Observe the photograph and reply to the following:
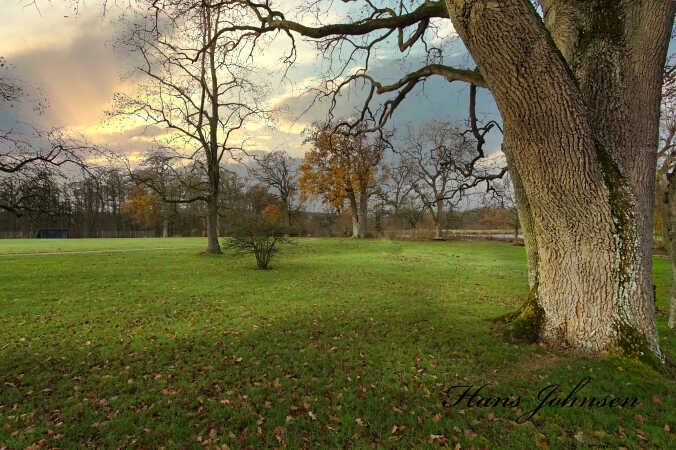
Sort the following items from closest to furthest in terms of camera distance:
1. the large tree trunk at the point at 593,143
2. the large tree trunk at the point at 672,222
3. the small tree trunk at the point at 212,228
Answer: the large tree trunk at the point at 593,143, the large tree trunk at the point at 672,222, the small tree trunk at the point at 212,228

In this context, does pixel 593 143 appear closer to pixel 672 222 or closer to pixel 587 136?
→ pixel 587 136

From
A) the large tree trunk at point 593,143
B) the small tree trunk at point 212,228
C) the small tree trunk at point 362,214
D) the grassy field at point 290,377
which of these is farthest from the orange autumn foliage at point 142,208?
the large tree trunk at point 593,143

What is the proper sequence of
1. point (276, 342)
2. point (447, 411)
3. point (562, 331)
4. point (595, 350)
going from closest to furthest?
point (447, 411) → point (595, 350) → point (562, 331) → point (276, 342)

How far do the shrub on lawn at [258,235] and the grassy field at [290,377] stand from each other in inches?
186

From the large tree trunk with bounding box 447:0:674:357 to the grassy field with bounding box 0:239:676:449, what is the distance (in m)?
0.80

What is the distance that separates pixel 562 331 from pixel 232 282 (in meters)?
8.98

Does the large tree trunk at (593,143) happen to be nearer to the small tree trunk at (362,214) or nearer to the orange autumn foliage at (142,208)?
the small tree trunk at (362,214)

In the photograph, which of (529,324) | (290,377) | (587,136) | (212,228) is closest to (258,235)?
(212,228)

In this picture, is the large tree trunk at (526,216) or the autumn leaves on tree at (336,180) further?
the autumn leaves on tree at (336,180)

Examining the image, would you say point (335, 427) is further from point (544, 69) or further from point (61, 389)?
point (544, 69)

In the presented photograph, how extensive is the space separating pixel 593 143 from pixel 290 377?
4819 millimetres

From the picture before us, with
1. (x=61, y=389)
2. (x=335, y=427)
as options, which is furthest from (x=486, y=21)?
(x=61, y=389)

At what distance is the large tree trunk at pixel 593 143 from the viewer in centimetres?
339

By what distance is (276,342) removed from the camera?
196 inches
